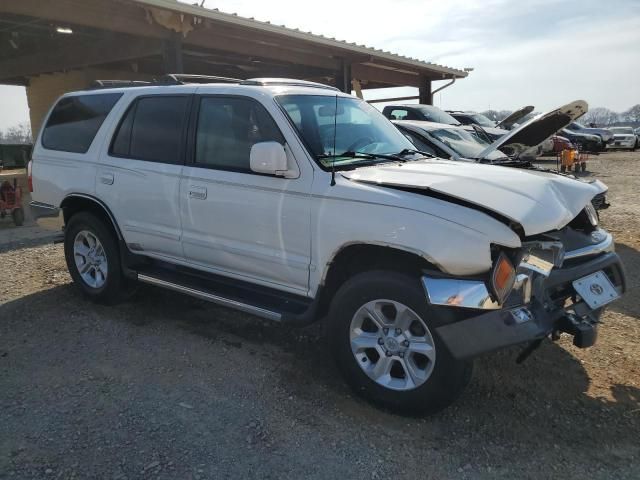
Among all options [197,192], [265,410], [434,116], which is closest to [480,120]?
[434,116]

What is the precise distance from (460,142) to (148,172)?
552 cm

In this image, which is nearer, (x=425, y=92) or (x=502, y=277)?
(x=502, y=277)

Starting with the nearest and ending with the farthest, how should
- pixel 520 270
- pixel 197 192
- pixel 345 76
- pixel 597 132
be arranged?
pixel 520 270
pixel 197 192
pixel 345 76
pixel 597 132

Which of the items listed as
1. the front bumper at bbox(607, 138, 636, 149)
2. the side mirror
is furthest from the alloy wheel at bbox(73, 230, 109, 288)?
the front bumper at bbox(607, 138, 636, 149)

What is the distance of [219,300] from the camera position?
152 inches

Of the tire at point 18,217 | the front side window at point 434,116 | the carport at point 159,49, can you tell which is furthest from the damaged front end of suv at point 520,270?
the front side window at point 434,116

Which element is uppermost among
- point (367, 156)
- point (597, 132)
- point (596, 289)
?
point (367, 156)

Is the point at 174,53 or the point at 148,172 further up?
the point at 174,53

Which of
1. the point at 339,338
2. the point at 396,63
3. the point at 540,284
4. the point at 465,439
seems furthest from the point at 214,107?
the point at 396,63

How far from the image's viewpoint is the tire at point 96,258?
4.82 m

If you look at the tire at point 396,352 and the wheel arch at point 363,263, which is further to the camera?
the wheel arch at point 363,263

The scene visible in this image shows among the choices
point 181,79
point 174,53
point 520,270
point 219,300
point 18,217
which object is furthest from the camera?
point 174,53

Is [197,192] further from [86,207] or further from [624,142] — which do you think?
[624,142]

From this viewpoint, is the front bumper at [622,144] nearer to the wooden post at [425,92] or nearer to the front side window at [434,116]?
the wooden post at [425,92]
